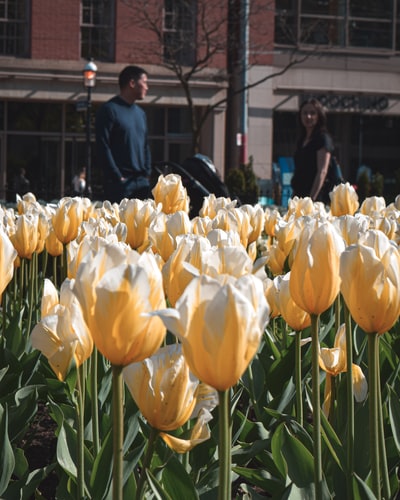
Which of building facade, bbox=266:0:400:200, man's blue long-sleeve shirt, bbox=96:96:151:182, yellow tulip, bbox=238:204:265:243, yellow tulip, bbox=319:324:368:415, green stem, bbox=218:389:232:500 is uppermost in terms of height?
building facade, bbox=266:0:400:200

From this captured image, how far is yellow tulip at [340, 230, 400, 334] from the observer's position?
1443mm

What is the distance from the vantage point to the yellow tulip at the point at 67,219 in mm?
3105

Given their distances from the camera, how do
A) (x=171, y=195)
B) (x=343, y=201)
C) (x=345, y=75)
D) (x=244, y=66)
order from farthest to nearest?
(x=345, y=75)
(x=244, y=66)
(x=343, y=201)
(x=171, y=195)

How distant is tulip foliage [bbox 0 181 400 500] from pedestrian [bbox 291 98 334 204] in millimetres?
4655

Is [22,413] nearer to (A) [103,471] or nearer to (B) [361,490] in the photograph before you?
(A) [103,471]

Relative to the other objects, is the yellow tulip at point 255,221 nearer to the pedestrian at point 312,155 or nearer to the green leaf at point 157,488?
→ the green leaf at point 157,488

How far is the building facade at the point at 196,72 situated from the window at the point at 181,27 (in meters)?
0.03

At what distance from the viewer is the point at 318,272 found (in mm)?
1559

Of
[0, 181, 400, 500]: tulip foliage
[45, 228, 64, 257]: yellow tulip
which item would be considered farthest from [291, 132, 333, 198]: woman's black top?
[0, 181, 400, 500]: tulip foliage

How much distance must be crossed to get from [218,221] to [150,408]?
1.41 metres

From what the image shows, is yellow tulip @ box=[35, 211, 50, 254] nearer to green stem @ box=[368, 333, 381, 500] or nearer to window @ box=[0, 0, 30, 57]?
green stem @ box=[368, 333, 381, 500]

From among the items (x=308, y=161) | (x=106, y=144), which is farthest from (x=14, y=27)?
(x=106, y=144)

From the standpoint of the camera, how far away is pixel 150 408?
1319mm

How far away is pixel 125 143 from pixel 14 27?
22707 mm
